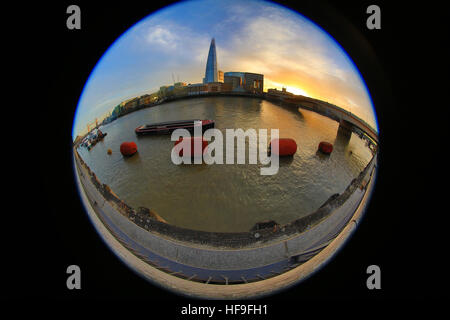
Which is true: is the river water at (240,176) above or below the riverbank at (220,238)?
above

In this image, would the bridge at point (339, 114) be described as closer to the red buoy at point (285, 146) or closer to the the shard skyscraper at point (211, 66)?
the red buoy at point (285, 146)

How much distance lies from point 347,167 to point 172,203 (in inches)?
81.7

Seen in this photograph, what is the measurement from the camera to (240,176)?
7.22 ft

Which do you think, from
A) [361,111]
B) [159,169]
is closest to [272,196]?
[361,111]

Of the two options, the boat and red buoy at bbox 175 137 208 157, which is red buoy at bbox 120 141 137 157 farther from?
red buoy at bbox 175 137 208 157

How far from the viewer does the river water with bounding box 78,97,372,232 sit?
5.09 ft

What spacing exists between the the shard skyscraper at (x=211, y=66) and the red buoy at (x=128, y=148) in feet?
3.31

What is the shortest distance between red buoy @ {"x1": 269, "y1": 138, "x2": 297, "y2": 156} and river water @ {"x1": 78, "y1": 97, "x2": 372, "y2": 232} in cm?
7

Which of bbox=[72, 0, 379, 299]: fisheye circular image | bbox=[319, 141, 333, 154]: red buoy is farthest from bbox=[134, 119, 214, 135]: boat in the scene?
bbox=[319, 141, 333, 154]: red buoy

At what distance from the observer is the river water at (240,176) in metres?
1.55

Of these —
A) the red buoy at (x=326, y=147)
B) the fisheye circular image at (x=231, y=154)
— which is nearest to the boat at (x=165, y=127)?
the fisheye circular image at (x=231, y=154)

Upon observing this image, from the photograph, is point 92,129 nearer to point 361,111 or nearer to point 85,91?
point 85,91

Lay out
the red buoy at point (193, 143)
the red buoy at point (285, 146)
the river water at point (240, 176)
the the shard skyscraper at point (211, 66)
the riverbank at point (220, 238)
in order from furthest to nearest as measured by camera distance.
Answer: the red buoy at point (193, 143) < the red buoy at point (285, 146) < the river water at point (240, 176) < the riverbank at point (220, 238) < the the shard skyscraper at point (211, 66)

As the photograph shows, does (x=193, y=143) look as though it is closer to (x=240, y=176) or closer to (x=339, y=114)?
(x=240, y=176)
